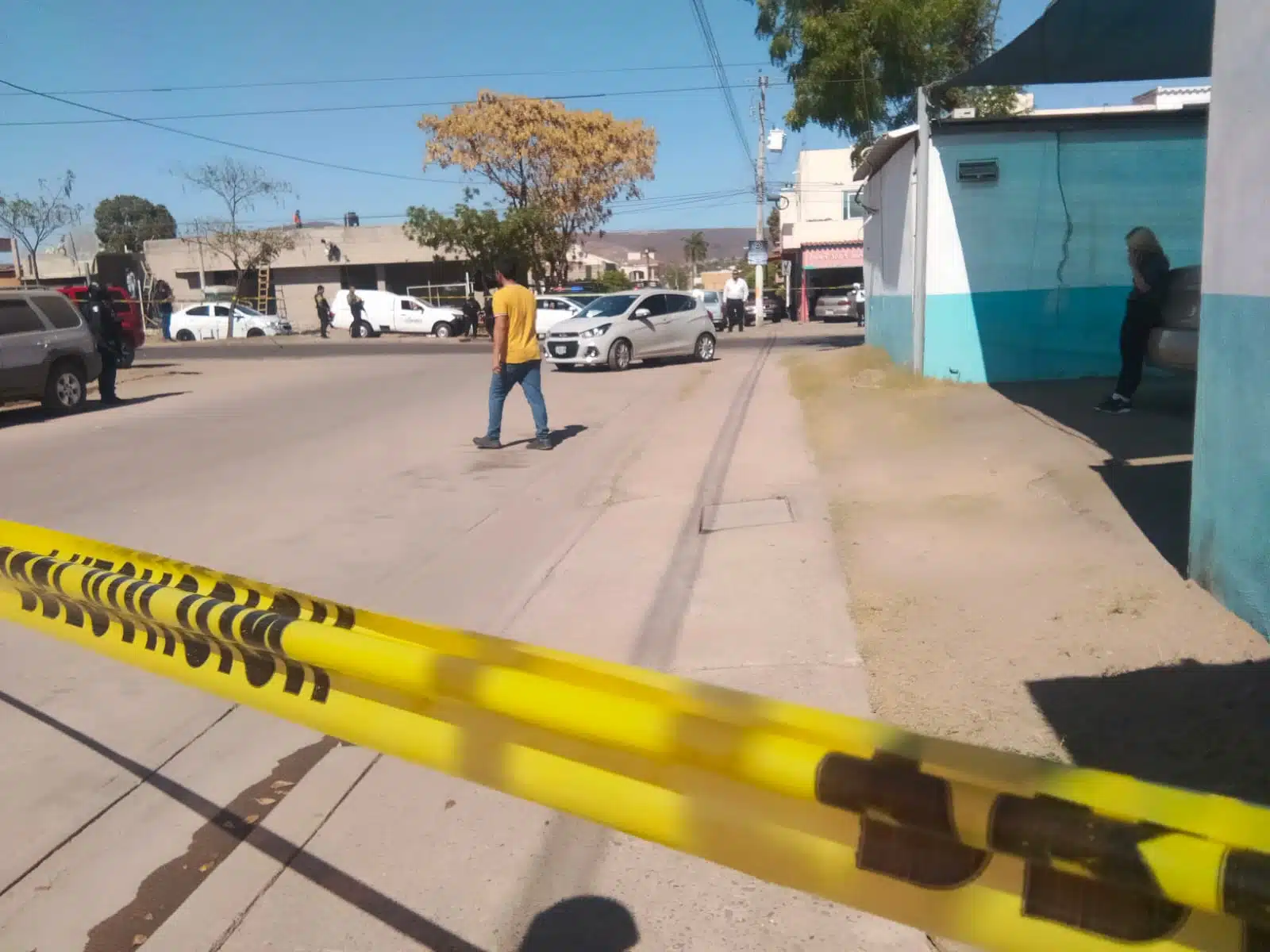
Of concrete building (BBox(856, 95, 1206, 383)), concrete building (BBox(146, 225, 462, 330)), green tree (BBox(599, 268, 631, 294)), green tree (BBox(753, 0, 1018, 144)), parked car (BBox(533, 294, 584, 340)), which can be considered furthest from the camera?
green tree (BBox(599, 268, 631, 294))

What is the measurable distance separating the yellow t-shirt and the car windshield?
10495 mm

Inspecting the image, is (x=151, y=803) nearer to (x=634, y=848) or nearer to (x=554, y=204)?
(x=634, y=848)

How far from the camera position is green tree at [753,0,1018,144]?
17.7 metres

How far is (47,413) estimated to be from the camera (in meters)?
15.2

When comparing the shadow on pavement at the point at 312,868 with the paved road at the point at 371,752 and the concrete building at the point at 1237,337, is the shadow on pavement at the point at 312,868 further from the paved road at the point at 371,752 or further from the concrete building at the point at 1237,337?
the concrete building at the point at 1237,337

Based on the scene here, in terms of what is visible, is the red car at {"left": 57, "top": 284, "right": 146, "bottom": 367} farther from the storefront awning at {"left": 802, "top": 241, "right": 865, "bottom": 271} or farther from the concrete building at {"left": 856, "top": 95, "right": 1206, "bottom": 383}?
the storefront awning at {"left": 802, "top": 241, "right": 865, "bottom": 271}

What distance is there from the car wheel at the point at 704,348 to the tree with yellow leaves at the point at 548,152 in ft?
58.6

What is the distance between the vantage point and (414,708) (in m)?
2.10

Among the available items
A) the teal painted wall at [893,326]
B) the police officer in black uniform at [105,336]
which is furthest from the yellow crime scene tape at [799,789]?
the police officer in black uniform at [105,336]

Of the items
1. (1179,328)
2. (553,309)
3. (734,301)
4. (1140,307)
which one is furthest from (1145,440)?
(734,301)

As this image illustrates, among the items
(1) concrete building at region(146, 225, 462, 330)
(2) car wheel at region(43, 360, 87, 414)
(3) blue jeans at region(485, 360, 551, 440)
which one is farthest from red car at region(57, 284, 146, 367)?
(1) concrete building at region(146, 225, 462, 330)

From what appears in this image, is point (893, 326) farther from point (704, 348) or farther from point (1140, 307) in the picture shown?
point (704, 348)

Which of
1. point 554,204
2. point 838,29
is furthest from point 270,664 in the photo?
point 554,204

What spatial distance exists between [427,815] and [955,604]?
292 centimetres
